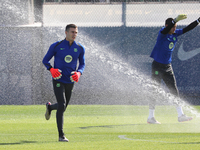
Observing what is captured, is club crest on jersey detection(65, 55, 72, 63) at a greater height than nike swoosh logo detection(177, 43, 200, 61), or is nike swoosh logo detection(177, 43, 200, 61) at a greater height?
club crest on jersey detection(65, 55, 72, 63)

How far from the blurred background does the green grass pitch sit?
2.09m

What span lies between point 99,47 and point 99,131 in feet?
23.2

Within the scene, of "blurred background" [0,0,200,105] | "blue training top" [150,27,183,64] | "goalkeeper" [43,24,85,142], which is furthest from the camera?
"blurred background" [0,0,200,105]

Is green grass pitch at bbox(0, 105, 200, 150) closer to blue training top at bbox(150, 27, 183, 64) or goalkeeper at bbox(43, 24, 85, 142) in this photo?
goalkeeper at bbox(43, 24, 85, 142)

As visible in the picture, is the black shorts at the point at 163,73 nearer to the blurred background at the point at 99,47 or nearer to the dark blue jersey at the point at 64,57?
the dark blue jersey at the point at 64,57

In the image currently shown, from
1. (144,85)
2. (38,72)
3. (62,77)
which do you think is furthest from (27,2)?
(62,77)

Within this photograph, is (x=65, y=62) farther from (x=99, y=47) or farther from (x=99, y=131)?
(x=99, y=47)

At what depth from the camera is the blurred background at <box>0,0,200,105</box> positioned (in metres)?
13.4

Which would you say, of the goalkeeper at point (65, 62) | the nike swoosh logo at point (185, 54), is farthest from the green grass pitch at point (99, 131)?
the nike swoosh logo at point (185, 54)

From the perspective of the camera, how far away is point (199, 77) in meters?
13.7

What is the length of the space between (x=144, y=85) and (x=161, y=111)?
3654 mm

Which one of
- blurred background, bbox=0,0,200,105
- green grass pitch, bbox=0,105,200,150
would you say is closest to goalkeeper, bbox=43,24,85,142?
green grass pitch, bbox=0,105,200,150

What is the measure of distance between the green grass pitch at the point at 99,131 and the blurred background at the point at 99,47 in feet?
6.84

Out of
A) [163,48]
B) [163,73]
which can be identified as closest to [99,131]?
[163,73]
